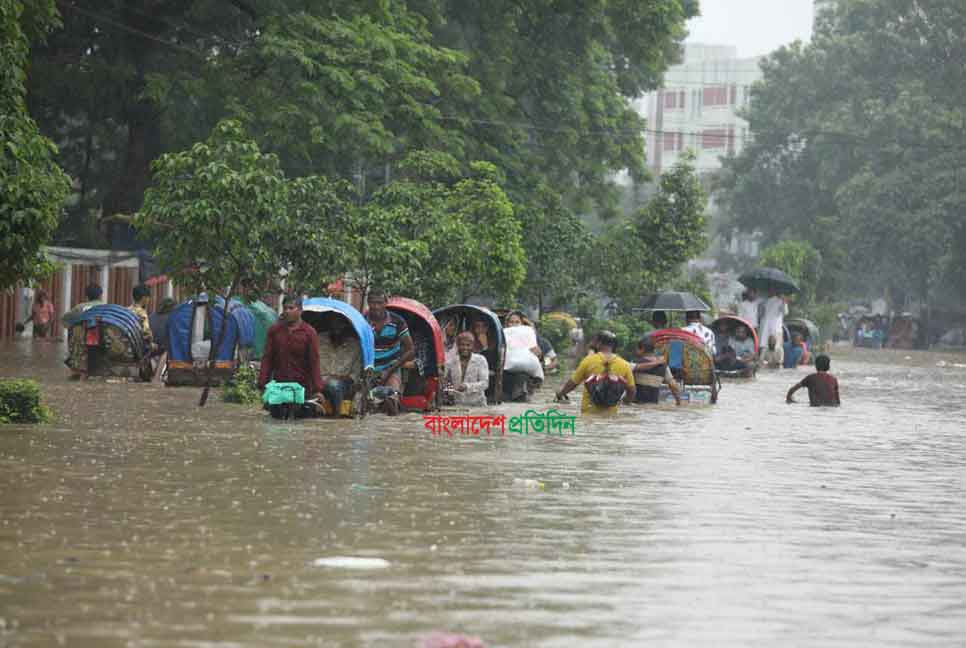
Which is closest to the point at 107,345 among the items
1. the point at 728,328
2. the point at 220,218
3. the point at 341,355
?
the point at 220,218

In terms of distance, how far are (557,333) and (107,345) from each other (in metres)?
16.2

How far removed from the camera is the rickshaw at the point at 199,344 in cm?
2556

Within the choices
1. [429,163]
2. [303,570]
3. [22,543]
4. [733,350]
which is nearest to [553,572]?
[303,570]

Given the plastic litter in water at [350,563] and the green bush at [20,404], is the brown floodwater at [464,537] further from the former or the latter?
the green bush at [20,404]

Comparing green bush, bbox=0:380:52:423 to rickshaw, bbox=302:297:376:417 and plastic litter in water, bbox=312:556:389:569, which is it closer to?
rickshaw, bbox=302:297:376:417

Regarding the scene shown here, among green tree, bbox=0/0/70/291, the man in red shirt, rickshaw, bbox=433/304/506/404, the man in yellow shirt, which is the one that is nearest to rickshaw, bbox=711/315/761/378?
rickshaw, bbox=433/304/506/404

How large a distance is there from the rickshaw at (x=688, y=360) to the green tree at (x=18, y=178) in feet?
38.2

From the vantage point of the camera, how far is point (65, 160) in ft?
139

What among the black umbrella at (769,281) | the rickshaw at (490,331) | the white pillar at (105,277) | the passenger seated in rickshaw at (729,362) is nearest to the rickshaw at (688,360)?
the rickshaw at (490,331)

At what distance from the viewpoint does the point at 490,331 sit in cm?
2552

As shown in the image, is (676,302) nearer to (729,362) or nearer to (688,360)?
(729,362)

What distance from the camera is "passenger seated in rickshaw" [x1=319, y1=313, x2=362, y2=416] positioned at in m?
20.4

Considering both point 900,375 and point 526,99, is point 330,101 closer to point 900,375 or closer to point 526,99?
point 526,99

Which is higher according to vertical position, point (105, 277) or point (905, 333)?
point (905, 333)
